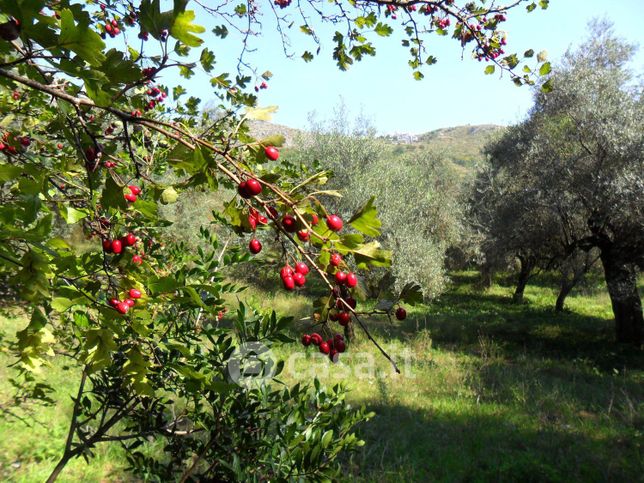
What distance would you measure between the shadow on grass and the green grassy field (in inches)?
0.6

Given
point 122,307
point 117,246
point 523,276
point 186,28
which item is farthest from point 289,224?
point 523,276

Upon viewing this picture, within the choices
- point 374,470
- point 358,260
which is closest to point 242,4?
point 358,260

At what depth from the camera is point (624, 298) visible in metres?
12.4

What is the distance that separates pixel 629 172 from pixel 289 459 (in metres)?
11.8

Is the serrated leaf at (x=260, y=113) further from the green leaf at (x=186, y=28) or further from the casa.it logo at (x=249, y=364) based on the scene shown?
the casa.it logo at (x=249, y=364)

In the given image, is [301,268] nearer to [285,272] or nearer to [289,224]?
[285,272]

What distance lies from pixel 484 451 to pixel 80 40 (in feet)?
22.5

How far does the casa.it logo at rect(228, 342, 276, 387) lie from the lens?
2258 mm

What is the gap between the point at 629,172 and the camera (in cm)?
1045

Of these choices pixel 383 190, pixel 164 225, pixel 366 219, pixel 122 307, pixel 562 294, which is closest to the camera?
pixel 366 219

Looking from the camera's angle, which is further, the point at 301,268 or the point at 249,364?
the point at 249,364

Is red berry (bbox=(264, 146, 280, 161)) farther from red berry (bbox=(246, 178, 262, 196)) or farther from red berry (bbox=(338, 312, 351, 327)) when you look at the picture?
red berry (bbox=(338, 312, 351, 327))

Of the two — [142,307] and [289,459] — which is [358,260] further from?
[289,459]

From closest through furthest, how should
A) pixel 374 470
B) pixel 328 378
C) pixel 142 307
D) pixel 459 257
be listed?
→ pixel 142 307, pixel 374 470, pixel 328 378, pixel 459 257
